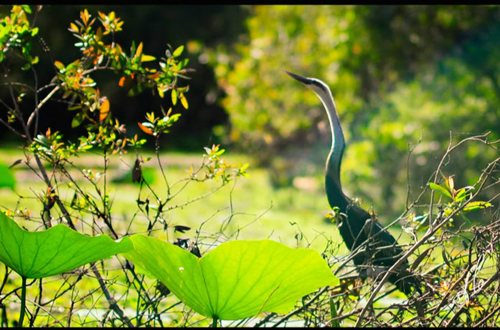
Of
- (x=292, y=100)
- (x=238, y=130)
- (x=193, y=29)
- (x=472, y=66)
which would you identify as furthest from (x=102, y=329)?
(x=193, y=29)

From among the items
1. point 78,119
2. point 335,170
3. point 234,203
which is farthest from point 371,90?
point 78,119

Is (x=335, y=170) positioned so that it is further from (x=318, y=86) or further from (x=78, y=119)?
(x=78, y=119)

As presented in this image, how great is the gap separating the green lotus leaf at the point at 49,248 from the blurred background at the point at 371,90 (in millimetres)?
3529

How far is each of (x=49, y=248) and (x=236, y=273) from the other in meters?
0.44

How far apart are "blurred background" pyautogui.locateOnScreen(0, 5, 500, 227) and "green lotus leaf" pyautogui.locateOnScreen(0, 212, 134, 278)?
3529 millimetres

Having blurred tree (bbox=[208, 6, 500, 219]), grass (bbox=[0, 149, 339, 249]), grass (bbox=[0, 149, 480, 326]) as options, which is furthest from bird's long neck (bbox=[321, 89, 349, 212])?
blurred tree (bbox=[208, 6, 500, 219])

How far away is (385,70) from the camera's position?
23.7ft

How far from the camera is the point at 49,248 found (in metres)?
A: 1.44

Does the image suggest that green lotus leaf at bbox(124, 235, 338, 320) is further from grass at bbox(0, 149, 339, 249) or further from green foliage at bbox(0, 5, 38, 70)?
grass at bbox(0, 149, 339, 249)

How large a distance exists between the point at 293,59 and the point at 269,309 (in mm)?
7274

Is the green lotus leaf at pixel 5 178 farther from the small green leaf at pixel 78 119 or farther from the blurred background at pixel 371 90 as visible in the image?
the blurred background at pixel 371 90

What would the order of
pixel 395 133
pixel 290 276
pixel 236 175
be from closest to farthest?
pixel 290 276 → pixel 236 175 → pixel 395 133

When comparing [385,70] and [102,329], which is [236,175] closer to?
[102,329]

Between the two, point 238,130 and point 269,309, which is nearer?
point 269,309
